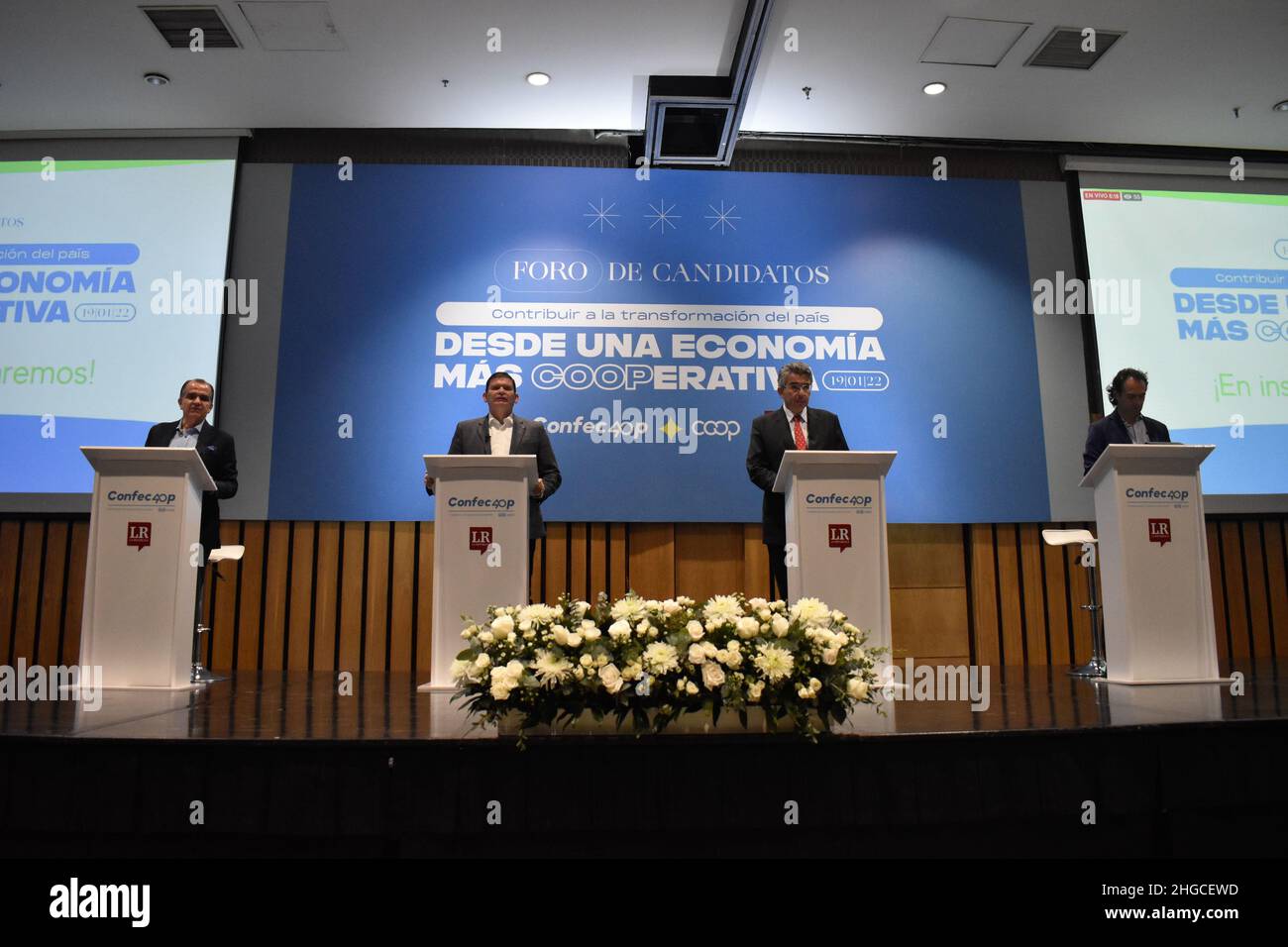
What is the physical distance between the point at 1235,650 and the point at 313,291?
20.9 ft

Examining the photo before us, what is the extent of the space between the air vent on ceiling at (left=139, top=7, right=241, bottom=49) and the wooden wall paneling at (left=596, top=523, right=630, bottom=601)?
3.55m

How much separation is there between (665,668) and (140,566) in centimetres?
255

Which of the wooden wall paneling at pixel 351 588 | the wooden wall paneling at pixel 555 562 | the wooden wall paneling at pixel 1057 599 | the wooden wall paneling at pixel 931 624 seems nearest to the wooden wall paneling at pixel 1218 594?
the wooden wall paneling at pixel 1057 599

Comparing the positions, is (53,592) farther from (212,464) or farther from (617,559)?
(617,559)

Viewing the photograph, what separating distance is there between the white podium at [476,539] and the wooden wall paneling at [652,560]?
1.86m

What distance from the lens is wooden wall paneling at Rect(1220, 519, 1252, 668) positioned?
588cm

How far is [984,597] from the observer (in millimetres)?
5691

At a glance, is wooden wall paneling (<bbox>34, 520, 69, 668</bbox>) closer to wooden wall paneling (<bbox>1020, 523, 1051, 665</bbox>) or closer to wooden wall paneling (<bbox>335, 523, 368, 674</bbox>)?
wooden wall paneling (<bbox>335, 523, 368, 674</bbox>)

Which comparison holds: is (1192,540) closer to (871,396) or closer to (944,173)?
(871,396)

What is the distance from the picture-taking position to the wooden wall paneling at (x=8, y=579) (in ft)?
17.9

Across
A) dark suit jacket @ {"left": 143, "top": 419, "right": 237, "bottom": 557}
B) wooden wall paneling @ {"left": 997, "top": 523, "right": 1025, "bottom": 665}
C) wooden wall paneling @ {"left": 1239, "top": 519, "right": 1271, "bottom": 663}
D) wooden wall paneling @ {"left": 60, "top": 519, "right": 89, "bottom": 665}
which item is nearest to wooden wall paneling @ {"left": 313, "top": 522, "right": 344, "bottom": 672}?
dark suit jacket @ {"left": 143, "top": 419, "right": 237, "bottom": 557}

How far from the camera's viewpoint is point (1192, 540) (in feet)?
12.1
